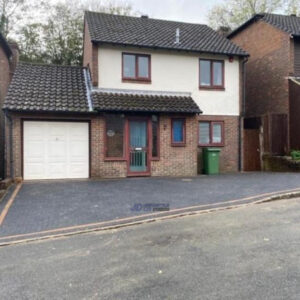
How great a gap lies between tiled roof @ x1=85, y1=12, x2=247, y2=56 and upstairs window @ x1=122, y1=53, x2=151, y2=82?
0.61 metres

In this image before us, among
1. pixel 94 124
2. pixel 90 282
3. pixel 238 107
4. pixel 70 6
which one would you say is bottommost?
pixel 90 282

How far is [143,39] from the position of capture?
47.8 ft

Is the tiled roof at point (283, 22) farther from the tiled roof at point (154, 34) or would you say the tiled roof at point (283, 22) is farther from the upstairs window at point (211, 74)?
the upstairs window at point (211, 74)

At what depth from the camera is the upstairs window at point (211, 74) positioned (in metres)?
15.3

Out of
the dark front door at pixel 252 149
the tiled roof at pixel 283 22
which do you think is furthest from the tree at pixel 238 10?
the dark front door at pixel 252 149

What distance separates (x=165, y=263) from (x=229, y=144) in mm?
11617

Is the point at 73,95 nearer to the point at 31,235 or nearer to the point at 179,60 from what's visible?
the point at 179,60

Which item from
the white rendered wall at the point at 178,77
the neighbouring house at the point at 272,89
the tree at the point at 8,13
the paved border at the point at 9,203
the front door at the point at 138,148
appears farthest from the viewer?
the tree at the point at 8,13

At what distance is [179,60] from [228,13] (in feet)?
65.6

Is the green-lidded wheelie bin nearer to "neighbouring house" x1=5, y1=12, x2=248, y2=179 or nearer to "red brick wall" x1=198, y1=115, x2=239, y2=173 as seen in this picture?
"neighbouring house" x1=5, y1=12, x2=248, y2=179

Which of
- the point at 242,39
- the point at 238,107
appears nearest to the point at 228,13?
the point at 242,39

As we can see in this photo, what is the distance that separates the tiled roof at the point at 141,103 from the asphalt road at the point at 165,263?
284 inches

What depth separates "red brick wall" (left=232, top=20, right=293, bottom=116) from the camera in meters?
16.6

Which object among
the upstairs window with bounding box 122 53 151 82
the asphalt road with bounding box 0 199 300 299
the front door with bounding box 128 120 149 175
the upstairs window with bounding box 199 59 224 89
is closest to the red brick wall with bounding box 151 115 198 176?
the front door with bounding box 128 120 149 175
